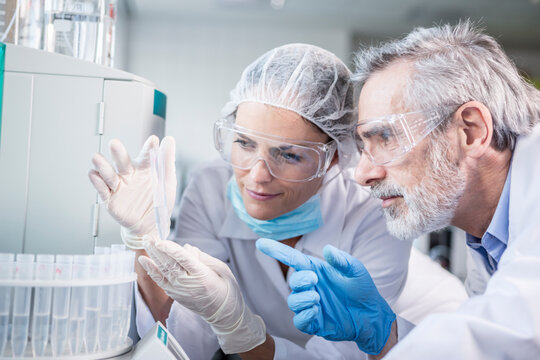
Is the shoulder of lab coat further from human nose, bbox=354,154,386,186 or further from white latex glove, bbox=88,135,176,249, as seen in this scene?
white latex glove, bbox=88,135,176,249

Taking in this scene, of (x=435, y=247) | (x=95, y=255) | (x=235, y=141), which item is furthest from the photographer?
(x=435, y=247)

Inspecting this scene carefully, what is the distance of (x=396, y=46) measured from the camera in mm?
1353

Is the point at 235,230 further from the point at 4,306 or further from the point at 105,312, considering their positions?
the point at 4,306

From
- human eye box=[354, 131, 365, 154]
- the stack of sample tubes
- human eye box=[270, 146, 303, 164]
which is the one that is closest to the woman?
human eye box=[270, 146, 303, 164]

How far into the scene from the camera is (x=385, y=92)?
1288 mm

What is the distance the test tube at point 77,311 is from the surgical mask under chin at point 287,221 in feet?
2.22

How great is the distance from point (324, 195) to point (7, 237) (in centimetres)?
98

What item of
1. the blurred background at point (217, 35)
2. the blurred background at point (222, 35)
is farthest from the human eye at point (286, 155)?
the blurred background at point (217, 35)

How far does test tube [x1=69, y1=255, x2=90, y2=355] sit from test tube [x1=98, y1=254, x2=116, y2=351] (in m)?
0.03

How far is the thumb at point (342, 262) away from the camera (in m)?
1.13

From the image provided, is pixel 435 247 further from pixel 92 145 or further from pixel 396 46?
pixel 92 145

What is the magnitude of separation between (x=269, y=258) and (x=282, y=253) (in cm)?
45

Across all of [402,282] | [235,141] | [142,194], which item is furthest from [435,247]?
[142,194]

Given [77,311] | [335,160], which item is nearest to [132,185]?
[77,311]
